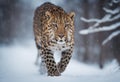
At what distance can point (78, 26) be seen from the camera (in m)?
7.64

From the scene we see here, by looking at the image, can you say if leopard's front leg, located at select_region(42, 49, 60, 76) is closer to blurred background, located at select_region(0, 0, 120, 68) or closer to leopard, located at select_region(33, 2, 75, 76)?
leopard, located at select_region(33, 2, 75, 76)

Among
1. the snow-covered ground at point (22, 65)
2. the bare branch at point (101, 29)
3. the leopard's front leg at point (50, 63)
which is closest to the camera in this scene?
the leopard's front leg at point (50, 63)

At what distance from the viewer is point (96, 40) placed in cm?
822

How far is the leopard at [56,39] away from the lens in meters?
5.51

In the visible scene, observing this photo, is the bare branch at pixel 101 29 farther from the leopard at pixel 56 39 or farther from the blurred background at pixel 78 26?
the leopard at pixel 56 39

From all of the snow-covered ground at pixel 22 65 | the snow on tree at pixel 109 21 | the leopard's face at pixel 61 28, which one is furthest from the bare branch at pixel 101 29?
the leopard's face at pixel 61 28

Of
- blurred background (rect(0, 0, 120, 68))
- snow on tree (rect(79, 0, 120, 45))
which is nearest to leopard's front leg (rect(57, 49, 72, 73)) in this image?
blurred background (rect(0, 0, 120, 68))

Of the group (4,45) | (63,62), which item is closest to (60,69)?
(63,62)

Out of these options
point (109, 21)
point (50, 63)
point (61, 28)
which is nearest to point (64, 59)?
point (50, 63)

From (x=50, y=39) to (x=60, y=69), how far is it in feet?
1.13

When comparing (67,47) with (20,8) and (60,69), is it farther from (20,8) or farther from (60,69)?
(20,8)

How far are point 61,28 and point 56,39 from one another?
165 millimetres

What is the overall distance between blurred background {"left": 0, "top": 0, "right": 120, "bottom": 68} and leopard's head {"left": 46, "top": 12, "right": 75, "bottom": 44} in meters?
0.78

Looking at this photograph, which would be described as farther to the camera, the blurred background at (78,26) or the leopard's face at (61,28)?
the blurred background at (78,26)
